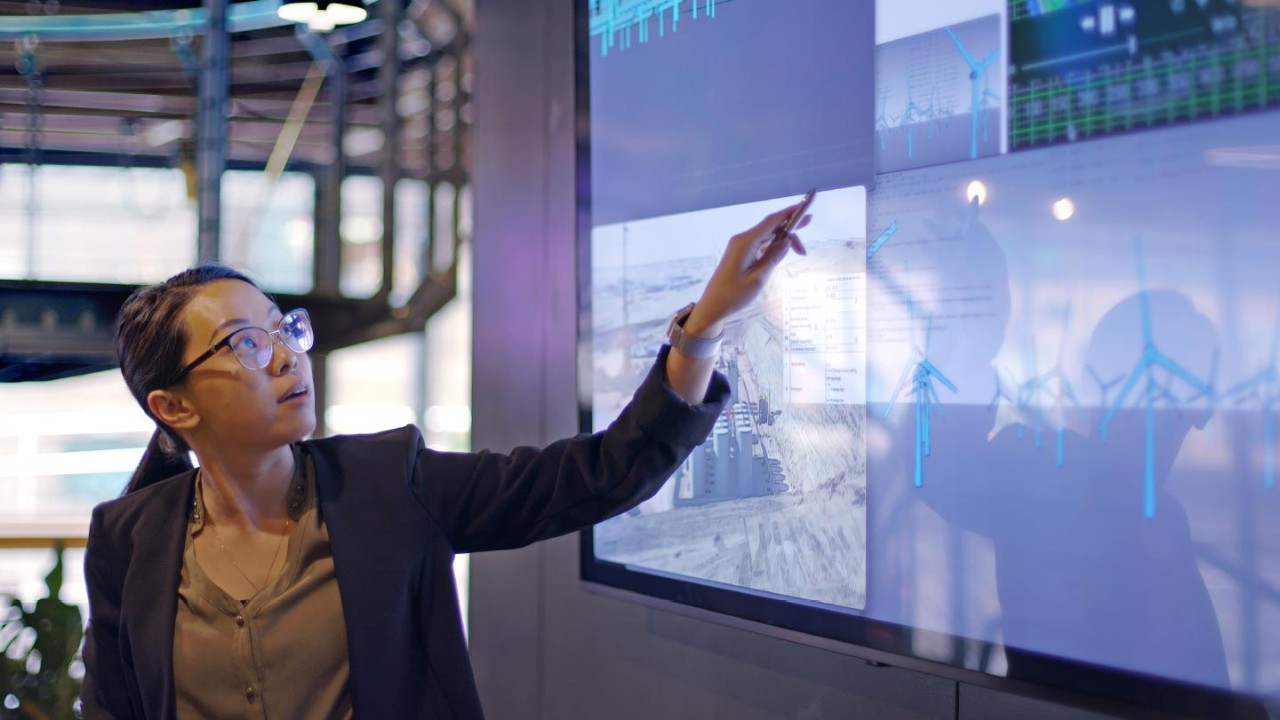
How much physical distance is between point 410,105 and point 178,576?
5358mm

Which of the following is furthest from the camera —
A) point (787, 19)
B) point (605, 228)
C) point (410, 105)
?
point (410, 105)

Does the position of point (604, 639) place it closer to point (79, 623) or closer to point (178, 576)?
point (178, 576)

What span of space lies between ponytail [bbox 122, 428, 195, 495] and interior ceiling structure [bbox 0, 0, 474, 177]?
3.68 metres

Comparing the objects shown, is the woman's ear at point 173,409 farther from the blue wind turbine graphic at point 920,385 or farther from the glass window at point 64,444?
the glass window at point 64,444

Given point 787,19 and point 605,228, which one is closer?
point 787,19

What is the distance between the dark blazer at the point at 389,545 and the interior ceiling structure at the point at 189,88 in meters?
3.90

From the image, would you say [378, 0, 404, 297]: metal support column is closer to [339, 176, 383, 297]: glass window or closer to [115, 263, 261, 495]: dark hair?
[339, 176, 383, 297]: glass window

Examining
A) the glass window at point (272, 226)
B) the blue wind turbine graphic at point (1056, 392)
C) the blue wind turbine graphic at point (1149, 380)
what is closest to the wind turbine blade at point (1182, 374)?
the blue wind turbine graphic at point (1149, 380)

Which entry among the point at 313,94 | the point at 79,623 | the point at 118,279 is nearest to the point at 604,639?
the point at 79,623

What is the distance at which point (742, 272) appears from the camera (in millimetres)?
1284

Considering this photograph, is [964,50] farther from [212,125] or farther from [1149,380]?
[212,125]

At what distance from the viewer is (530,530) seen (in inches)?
59.1

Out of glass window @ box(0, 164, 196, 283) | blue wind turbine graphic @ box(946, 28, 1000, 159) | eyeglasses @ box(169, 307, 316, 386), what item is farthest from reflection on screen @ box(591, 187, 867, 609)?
glass window @ box(0, 164, 196, 283)

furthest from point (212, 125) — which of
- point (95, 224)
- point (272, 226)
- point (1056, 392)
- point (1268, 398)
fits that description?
point (1268, 398)
